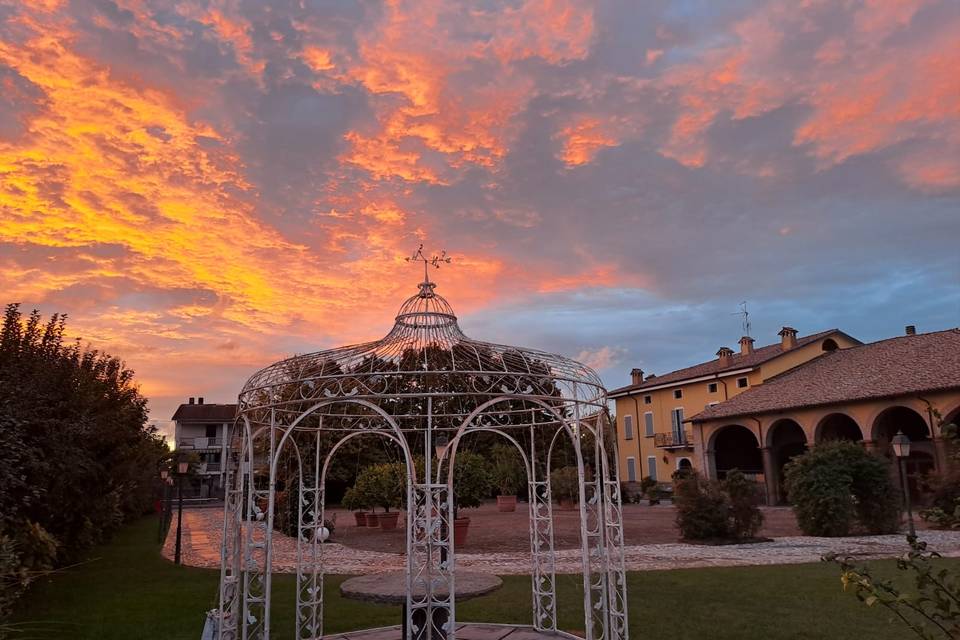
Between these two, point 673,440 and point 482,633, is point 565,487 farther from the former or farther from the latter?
point 482,633

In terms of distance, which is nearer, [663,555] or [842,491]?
[663,555]

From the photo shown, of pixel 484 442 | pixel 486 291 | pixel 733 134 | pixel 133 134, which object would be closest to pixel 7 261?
pixel 133 134

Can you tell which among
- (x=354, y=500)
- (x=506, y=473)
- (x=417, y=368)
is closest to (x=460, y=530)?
(x=354, y=500)

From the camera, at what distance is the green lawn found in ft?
26.7

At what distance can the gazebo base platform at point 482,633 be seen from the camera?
7.42 metres

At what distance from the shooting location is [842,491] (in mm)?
17344

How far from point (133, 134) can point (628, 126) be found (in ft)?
26.2

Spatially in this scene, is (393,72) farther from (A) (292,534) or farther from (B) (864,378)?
(B) (864,378)

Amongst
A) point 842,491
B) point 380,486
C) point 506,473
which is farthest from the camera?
point 506,473

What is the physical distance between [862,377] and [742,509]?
46.5ft

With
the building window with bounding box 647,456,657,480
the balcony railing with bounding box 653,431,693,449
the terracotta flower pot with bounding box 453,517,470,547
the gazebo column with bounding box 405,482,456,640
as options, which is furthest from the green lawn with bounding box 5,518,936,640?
the building window with bounding box 647,456,657,480

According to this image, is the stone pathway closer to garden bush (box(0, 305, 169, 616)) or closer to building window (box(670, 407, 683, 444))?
garden bush (box(0, 305, 169, 616))

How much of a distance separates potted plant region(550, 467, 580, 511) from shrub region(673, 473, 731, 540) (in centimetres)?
776

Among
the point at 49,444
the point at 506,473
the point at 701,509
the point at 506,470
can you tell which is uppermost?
the point at 49,444
